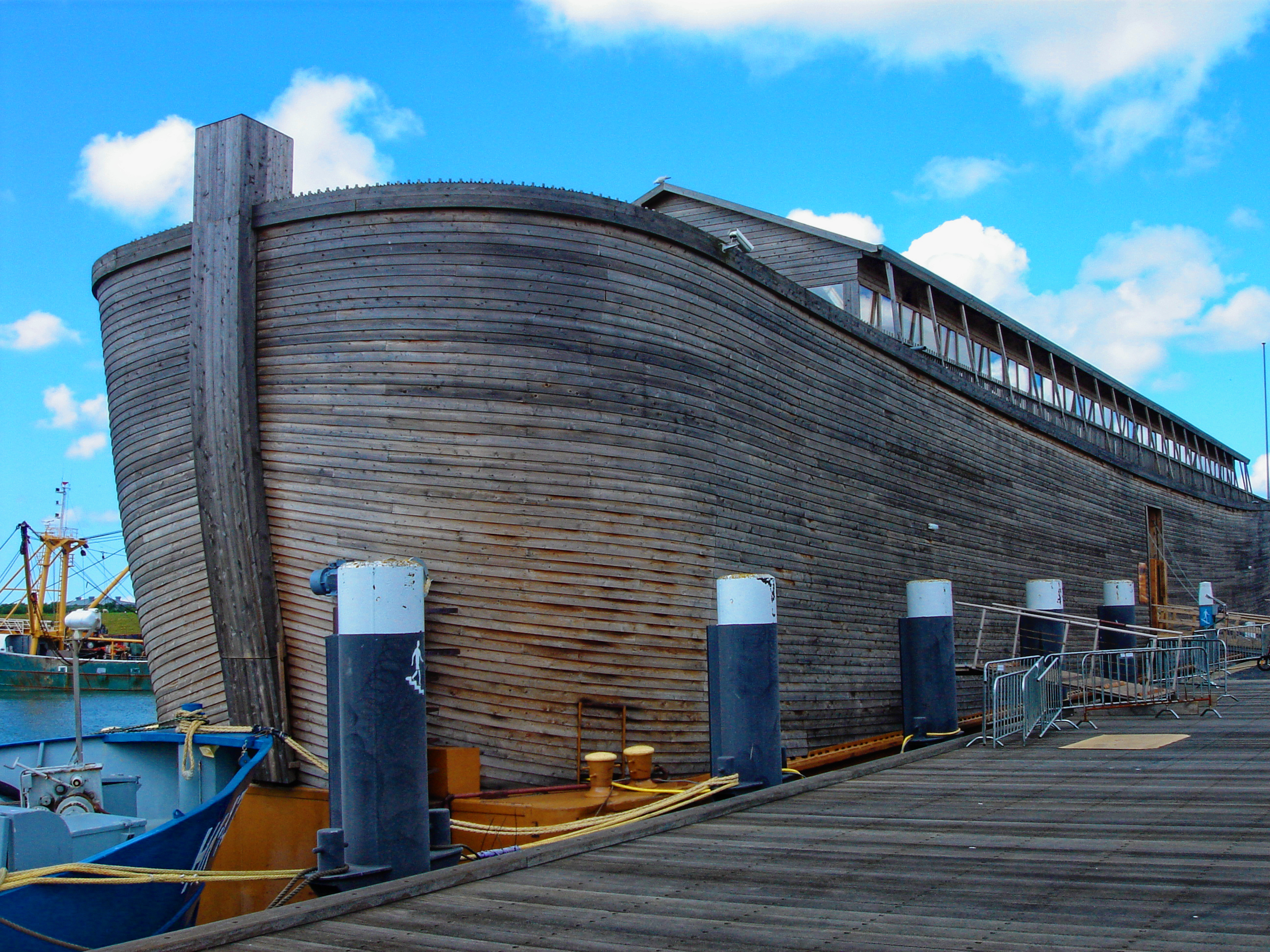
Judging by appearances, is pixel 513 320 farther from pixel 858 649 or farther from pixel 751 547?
pixel 858 649

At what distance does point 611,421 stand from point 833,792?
341 cm

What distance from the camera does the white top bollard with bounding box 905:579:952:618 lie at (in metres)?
9.91

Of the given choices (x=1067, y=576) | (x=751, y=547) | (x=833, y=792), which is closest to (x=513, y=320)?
(x=751, y=547)

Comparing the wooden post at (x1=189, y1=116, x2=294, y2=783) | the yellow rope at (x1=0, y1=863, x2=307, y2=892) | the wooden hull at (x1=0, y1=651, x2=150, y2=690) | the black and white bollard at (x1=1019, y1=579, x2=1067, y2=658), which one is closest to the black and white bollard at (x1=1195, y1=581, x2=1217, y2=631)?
the black and white bollard at (x1=1019, y1=579, x2=1067, y2=658)

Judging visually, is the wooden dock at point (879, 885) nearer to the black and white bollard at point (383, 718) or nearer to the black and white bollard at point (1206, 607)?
the black and white bollard at point (383, 718)

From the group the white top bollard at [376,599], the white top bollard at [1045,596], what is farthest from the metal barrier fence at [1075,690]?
the white top bollard at [376,599]

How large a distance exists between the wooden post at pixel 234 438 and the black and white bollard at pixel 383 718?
2915mm

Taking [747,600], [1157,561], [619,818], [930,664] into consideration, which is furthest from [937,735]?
[1157,561]

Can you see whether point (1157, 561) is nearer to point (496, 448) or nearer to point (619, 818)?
point (496, 448)

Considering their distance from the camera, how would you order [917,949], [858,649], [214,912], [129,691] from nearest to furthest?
[917,949]
[214,912]
[858,649]
[129,691]

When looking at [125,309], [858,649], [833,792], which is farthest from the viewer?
[858,649]

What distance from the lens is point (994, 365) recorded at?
18.0m

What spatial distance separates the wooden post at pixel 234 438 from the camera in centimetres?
815

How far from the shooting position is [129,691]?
1943 inches
